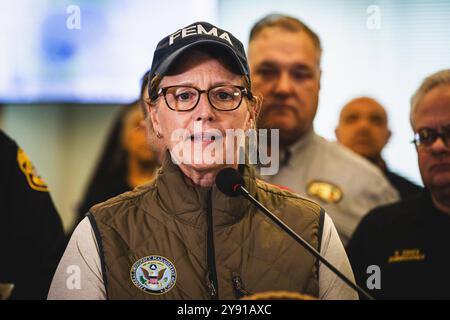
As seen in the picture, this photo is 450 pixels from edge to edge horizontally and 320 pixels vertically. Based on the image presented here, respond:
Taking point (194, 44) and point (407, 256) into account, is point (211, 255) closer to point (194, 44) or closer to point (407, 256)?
point (194, 44)

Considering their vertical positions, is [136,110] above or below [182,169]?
above

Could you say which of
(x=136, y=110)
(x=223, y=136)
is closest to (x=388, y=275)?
(x=223, y=136)

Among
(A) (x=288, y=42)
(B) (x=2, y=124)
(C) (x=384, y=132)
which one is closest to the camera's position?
(A) (x=288, y=42)

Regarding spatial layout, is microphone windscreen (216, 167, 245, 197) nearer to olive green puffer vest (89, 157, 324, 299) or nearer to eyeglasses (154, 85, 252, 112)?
olive green puffer vest (89, 157, 324, 299)

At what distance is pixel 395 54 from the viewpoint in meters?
2.19

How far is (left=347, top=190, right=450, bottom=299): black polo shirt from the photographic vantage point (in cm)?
160

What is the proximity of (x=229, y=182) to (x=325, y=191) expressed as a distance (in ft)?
2.73

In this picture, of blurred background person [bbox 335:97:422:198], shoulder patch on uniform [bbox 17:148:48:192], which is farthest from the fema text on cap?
blurred background person [bbox 335:97:422:198]

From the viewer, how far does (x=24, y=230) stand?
1.56 meters

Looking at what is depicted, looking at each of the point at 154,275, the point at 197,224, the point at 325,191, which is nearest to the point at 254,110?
the point at 197,224

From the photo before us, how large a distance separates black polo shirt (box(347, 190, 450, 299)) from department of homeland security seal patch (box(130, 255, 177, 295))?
560 mm

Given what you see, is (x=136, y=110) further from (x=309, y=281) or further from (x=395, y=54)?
(x=309, y=281)

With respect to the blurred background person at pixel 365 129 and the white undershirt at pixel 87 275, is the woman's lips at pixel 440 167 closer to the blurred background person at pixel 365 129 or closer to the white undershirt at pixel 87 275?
the blurred background person at pixel 365 129

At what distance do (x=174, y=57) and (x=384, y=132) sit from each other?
3.78 feet
